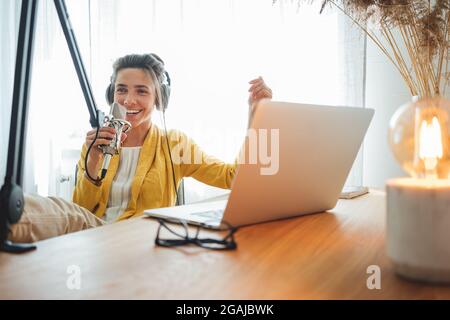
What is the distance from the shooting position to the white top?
51.5 inches

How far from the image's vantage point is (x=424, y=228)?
0.45 meters

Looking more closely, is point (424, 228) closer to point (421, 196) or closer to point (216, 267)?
point (421, 196)

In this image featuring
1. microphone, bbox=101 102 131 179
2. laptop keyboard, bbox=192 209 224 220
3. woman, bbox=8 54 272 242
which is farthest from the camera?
woman, bbox=8 54 272 242

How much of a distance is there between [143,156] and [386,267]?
3.42 feet

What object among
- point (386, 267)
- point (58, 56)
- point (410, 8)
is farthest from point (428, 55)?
point (58, 56)

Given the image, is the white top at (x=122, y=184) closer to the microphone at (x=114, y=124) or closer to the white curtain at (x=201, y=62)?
the microphone at (x=114, y=124)

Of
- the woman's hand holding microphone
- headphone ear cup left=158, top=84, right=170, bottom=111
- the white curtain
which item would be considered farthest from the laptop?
the white curtain

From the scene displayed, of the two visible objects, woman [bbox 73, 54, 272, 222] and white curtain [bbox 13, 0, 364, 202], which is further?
white curtain [bbox 13, 0, 364, 202]

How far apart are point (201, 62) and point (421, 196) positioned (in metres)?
1.82

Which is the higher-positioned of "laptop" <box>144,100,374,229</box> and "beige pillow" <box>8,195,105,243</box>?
"laptop" <box>144,100,374,229</box>

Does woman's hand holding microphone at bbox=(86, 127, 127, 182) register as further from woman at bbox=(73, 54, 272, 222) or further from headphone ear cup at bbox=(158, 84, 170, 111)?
headphone ear cup at bbox=(158, 84, 170, 111)

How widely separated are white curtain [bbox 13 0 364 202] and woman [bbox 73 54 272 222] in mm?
545

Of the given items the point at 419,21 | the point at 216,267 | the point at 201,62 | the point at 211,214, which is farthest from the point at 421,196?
the point at 201,62

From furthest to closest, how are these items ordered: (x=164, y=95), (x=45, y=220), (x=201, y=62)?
(x=201, y=62)
(x=164, y=95)
(x=45, y=220)
